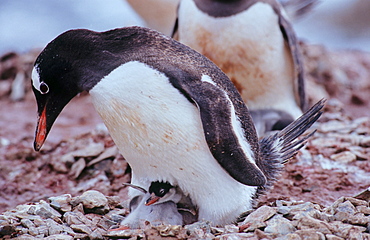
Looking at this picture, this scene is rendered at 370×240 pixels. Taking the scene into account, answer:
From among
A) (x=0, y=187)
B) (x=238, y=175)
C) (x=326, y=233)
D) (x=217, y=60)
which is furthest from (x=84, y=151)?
(x=326, y=233)

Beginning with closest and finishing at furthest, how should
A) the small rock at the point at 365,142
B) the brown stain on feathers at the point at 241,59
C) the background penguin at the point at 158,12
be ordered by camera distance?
the small rock at the point at 365,142
the brown stain on feathers at the point at 241,59
the background penguin at the point at 158,12

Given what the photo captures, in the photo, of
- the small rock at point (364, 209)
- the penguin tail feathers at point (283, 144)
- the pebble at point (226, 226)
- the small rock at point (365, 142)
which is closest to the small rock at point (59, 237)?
the pebble at point (226, 226)

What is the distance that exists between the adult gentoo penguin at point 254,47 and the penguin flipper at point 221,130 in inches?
61.5

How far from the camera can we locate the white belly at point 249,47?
151 inches

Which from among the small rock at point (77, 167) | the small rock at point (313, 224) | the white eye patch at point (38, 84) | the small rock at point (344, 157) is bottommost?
the small rock at point (77, 167)

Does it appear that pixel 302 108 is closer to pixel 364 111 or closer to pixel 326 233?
pixel 364 111

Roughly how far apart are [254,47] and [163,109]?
1.73 m

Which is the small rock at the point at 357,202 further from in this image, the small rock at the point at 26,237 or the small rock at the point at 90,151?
the small rock at the point at 90,151

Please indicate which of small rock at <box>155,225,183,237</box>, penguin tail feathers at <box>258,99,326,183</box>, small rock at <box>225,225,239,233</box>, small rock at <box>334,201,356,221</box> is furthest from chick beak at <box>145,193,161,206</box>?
small rock at <box>334,201,356,221</box>

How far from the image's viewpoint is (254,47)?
153 inches

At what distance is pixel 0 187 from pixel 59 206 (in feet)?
3.71

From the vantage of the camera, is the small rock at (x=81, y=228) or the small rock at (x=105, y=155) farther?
the small rock at (x=105, y=155)

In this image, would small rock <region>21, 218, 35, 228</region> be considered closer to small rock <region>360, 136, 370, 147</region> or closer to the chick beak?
the chick beak

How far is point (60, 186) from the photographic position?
3525mm
